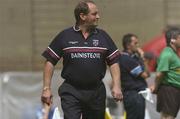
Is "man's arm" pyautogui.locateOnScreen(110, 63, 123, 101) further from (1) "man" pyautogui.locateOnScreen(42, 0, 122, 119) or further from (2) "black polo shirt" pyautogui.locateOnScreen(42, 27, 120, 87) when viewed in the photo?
(2) "black polo shirt" pyautogui.locateOnScreen(42, 27, 120, 87)

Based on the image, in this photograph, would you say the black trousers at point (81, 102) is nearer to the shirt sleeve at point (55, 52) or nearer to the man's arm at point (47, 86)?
the man's arm at point (47, 86)

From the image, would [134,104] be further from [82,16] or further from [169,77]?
[82,16]

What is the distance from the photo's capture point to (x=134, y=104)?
11.5 m

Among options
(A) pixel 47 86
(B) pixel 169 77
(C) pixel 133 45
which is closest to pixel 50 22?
(C) pixel 133 45

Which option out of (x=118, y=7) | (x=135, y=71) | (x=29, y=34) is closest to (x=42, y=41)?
(x=29, y=34)

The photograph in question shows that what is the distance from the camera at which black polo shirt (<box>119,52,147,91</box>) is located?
1141cm

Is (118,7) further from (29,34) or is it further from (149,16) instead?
(29,34)

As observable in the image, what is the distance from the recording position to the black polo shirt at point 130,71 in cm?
1141

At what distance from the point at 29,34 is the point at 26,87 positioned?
828 centimetres

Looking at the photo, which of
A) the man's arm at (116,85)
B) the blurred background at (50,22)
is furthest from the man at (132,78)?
the blurred background at (50,22)

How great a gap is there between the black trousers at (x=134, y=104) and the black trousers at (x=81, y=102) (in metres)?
2.67

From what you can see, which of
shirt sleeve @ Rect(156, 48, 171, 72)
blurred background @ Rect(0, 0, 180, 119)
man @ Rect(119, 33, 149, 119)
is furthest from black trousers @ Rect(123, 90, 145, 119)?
blurred background @ Rect(0, 0, 180, 119)

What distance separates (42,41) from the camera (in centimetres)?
2214

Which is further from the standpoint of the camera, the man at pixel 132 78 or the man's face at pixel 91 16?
the man at pixel 132 78
